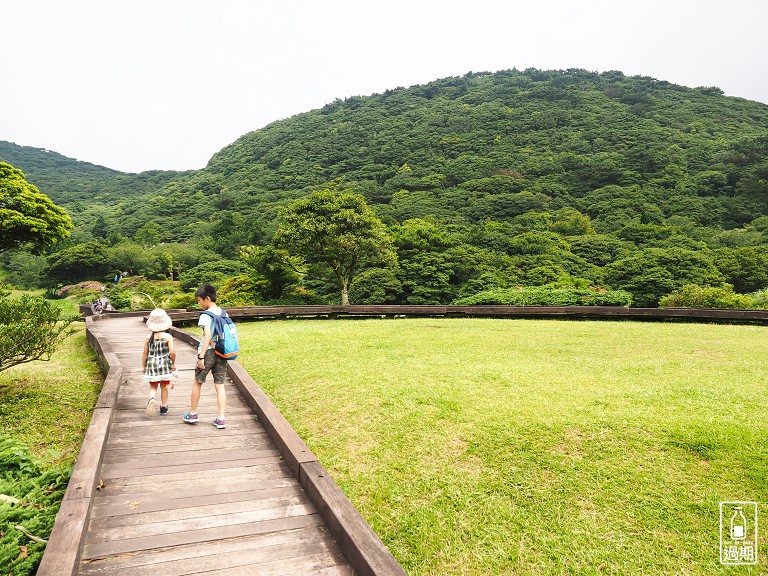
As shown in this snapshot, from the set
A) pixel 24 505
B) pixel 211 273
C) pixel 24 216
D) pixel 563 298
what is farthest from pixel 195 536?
pixel 211 273

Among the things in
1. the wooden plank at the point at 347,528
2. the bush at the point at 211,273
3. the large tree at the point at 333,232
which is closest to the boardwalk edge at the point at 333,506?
the wooden plank at the point at 347,528

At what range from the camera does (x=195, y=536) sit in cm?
303

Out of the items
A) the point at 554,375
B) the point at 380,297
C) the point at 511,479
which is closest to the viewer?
the point at 511,479

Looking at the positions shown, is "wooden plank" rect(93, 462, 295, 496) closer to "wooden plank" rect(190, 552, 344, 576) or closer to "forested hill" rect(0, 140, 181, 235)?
"wooden plank" rect(190, 552, 344, 576)

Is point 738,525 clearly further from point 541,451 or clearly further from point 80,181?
point 80,181

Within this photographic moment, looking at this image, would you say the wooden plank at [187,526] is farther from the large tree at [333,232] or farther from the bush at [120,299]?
the bush at [120,299]

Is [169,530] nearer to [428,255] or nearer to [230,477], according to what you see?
[230,477]

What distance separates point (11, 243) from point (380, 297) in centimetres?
1929

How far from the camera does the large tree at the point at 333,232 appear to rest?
23.1 metres

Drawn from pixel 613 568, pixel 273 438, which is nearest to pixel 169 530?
pixel 273 438

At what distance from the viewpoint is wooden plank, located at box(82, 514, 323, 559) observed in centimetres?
284

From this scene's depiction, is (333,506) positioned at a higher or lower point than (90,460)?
lower

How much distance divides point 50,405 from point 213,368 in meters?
3.50

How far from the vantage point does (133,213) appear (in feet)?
235
